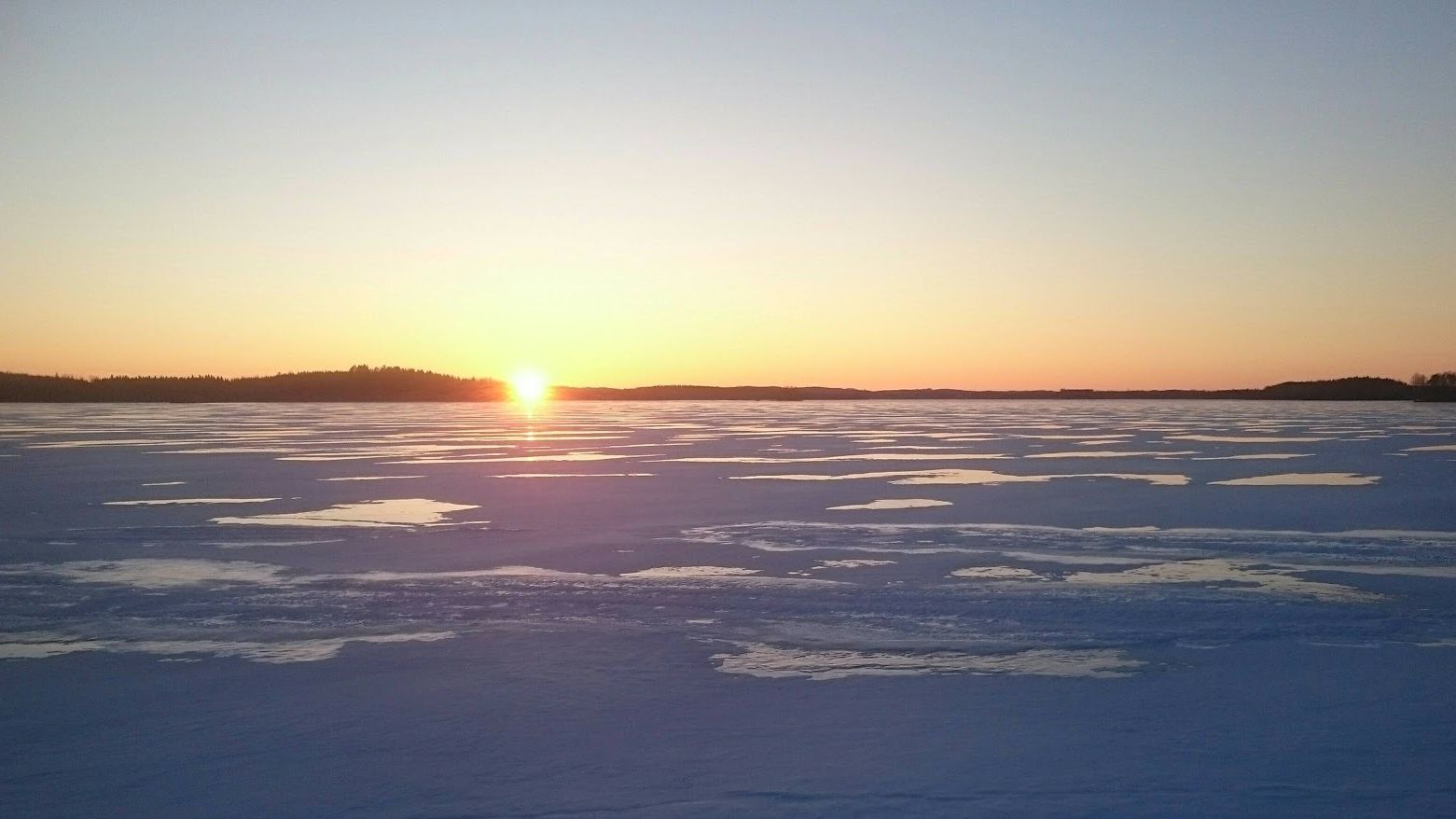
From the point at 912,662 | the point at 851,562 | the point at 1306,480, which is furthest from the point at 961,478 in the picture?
the point at 912,662

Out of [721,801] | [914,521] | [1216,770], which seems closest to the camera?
[721,801]

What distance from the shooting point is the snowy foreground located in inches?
164

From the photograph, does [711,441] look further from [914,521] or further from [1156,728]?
[1156,728]

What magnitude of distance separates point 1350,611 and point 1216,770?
3.43m

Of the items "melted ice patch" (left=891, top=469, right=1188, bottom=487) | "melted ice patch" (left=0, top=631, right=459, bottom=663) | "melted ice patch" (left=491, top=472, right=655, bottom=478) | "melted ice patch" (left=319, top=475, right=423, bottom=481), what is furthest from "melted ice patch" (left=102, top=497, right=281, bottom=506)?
"melted ice patch" (left=891, top=469, right=1188, bottom=487)

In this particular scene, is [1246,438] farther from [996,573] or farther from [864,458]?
[996,573]

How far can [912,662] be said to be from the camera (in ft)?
19.2

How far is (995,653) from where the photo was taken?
237 inches

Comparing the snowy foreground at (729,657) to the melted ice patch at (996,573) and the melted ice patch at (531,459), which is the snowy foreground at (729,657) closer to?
the melted ice patch at (996,573)

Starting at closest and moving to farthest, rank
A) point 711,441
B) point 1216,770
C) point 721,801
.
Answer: point 721,801 → point 1216,770 → point 711,441

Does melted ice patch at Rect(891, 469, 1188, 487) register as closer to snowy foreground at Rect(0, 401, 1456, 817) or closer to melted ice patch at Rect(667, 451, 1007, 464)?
snowy foreground at Rect(0, 401, 1456, 817)

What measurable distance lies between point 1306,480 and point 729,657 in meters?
13.1

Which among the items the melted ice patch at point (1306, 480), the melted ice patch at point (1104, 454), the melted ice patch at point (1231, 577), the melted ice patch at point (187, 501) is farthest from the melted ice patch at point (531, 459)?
the melted ice patch at point (1231, 577)

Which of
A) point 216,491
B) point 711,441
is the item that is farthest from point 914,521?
point 711,441
